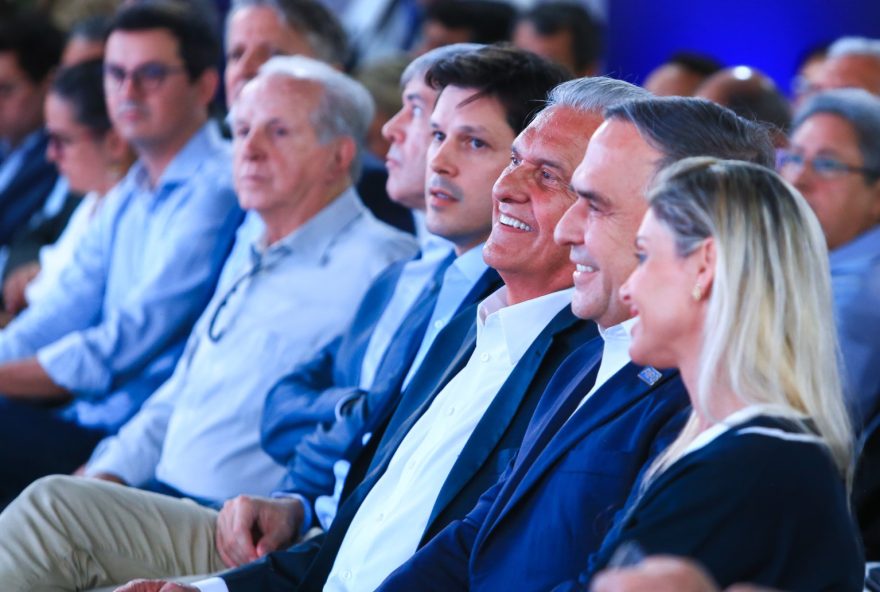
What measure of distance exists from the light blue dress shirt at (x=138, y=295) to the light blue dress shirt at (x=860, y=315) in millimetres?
1537

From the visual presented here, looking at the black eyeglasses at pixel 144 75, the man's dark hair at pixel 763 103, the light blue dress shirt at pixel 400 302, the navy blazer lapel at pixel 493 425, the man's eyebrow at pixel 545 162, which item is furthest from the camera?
the man's dark hair at pixel 763 103

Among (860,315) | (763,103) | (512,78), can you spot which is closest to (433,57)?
(512,78)

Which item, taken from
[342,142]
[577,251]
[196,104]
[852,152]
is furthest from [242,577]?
[196,104]

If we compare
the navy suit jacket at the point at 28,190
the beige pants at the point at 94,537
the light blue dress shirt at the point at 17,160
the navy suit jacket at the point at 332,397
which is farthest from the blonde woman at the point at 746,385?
the light blue dress shirt at the point at 17,160

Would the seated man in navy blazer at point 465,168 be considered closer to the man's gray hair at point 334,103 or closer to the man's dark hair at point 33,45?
the man's gray hair at point 334,103

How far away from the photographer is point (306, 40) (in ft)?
12.8

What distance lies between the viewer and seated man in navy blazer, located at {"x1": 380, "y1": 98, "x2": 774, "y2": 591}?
5.28 ft

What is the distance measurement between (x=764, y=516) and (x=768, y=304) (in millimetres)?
223

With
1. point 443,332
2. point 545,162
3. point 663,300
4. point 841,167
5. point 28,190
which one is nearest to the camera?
point 663,300

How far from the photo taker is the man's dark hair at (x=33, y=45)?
5.10m

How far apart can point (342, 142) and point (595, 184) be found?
57.7 inches

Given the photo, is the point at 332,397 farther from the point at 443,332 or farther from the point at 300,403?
the point at 443,332

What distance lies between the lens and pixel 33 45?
16.8ft

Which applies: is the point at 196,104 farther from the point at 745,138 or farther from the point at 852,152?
the point at 745,138
